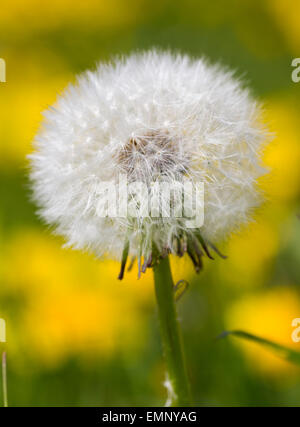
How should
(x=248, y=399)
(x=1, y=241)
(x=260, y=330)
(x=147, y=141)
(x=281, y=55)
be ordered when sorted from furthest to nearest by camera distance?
(x=281, y=55) → (x=1, y=241) → (x=260, y=330) → (x=248, y=399) → (x=147, y=141)

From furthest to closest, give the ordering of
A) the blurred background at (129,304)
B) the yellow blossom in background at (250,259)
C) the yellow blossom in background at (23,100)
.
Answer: the yellow blossom in background at (23,100), the yellow blossom in background at (250,259), the blurred background at (129,304)

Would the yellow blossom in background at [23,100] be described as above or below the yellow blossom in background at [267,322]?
above

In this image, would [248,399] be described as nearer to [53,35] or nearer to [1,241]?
[1,241]

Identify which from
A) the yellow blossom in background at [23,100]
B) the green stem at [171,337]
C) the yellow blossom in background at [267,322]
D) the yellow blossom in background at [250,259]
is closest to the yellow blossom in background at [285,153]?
the yellow blossom in background at [250,259]

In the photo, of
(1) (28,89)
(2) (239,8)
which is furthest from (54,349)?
(2) (239,8)

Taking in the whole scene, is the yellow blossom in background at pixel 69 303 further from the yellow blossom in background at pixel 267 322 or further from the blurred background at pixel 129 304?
the yellow blossom in background at pixel 267 322

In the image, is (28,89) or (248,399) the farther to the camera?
(28,89)

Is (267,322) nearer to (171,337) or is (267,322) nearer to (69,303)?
(69,303)
